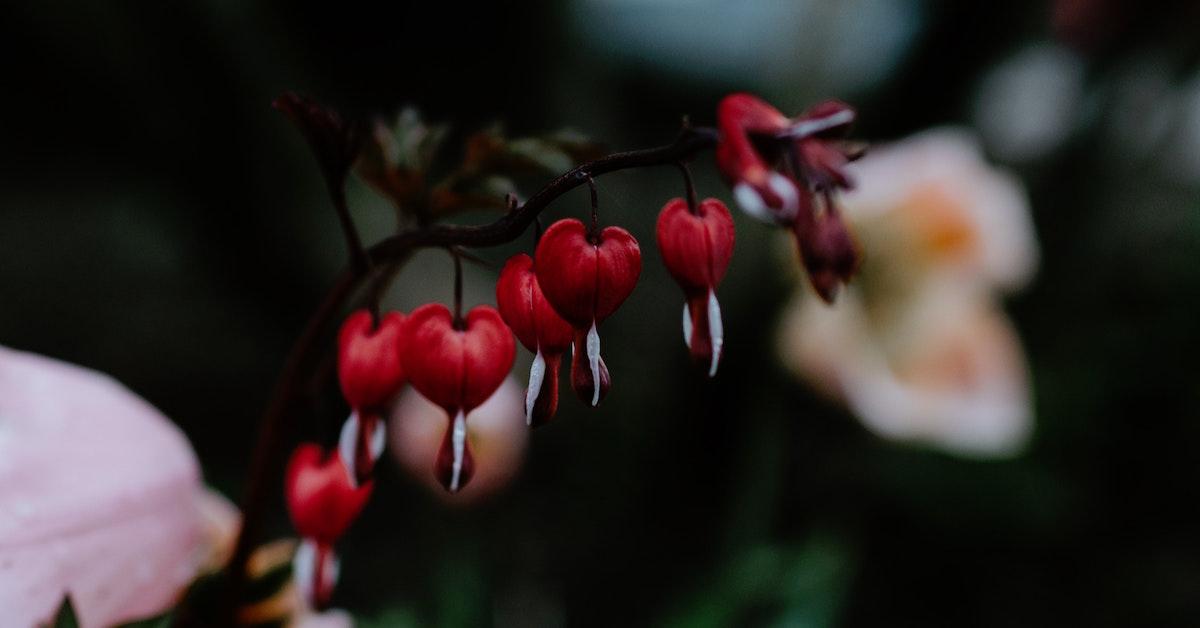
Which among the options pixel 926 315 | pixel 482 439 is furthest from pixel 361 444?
pixel 926 315

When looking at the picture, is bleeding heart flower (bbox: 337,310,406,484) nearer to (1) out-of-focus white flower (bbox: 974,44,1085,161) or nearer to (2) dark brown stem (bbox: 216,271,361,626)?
(2) dark brown stem (bbox: 216,271,361,626)

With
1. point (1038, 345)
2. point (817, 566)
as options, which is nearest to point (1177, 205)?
point (1038, 345)

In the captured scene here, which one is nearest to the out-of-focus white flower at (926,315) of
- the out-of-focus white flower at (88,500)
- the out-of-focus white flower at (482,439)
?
the out-of-focus white flower at (482,439)

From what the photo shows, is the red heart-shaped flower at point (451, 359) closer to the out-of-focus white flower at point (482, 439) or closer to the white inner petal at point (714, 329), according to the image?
the white inner petal at point (714, 329)

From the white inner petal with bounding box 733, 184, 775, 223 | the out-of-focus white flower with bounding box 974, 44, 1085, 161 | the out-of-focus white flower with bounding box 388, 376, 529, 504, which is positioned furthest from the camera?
the out-of-focus white flower with bounding box 974, 44, 1085, 161

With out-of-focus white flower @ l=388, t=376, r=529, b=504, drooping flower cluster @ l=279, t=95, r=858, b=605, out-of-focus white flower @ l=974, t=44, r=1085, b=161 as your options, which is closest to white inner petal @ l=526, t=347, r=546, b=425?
drooping flower cluster @ l=279, t=95, r=858, b=605
